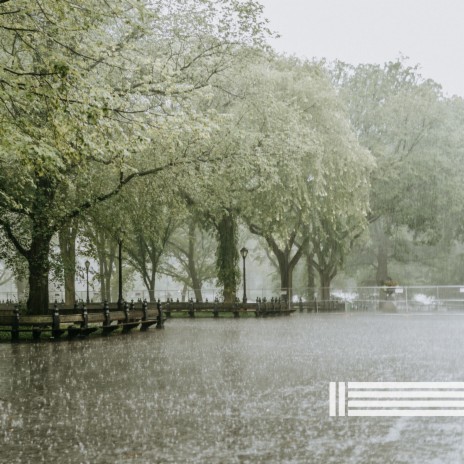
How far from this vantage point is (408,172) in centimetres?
5109

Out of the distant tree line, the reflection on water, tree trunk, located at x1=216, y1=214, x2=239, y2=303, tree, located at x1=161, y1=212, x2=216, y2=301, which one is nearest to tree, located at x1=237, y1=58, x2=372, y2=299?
the distant tree line

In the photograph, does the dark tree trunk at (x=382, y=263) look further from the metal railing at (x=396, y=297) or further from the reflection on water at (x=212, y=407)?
the reflection on water at (x=212, y=407)

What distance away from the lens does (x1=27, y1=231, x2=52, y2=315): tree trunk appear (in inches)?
1077

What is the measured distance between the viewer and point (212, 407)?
9688 mm

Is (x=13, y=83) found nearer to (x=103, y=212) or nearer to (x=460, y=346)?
(x=460, y=346)

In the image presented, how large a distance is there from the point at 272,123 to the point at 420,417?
2359 cm

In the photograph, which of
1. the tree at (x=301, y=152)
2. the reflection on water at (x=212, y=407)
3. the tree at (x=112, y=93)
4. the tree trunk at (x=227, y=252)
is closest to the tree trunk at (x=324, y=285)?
the tree at (x=301, y=152)

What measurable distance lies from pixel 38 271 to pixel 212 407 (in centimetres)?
1919

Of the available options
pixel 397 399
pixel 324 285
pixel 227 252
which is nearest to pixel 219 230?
pixel 227 252

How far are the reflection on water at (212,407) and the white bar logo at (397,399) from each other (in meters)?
0.30

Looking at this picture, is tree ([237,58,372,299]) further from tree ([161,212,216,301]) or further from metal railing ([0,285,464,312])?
tree ([161,212,216,301])

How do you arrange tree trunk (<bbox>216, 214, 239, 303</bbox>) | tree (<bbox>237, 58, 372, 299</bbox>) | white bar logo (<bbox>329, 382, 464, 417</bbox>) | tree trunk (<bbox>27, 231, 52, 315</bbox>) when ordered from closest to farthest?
A: white bar logo (<bbox>329, 382, 464, 417</bbox>) < tree trunk (<bbox>27, 231, 52, 315</bbox>) < tree (<bbox>237, 58, 372, 299</bbox>) < tree trunk (<bbox>216, 214, 239, 303</bbox>)

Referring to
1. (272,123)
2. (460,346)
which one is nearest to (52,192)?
(272,123)

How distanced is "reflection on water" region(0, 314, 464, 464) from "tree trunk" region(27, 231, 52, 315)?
8329 millimetres
